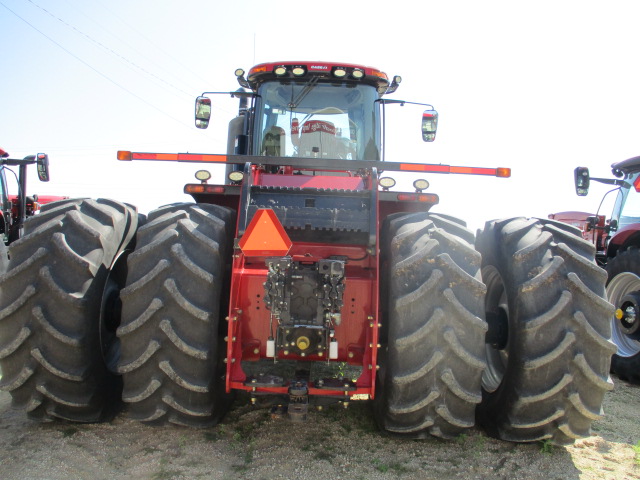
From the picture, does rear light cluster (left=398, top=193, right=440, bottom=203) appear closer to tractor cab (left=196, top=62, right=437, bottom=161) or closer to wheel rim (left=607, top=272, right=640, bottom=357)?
tractor cab (left=196, top=62, right=437, bottom=161)

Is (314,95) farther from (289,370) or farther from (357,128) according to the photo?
(289,370)

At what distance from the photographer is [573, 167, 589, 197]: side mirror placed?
25.1 ft

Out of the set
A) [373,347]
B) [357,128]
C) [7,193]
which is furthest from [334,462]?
[7,193]

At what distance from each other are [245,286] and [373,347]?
90 centimetres

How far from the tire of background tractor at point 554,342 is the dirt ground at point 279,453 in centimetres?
22

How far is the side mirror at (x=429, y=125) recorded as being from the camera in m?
5.56

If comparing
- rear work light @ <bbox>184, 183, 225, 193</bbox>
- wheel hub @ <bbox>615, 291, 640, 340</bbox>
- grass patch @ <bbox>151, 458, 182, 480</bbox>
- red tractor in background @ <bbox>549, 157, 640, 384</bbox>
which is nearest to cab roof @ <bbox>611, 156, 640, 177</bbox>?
red tractor in background @ <bbox>549, 157, 640, 384</bbox>

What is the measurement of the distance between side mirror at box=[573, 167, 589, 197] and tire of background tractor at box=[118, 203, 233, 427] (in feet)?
20.4

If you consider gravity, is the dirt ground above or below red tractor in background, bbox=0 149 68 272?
below

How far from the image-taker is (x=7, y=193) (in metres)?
9.41

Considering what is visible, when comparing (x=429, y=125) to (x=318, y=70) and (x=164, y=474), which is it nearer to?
(x=318, y=70)

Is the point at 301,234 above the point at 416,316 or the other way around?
above

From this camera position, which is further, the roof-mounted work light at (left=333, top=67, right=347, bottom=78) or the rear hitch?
the roof-mounted work light at (left=333, top=67, right=347, bottom=78)

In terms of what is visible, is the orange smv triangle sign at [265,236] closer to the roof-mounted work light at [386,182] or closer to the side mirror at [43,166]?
the roof-mounted work light at [386,182]
